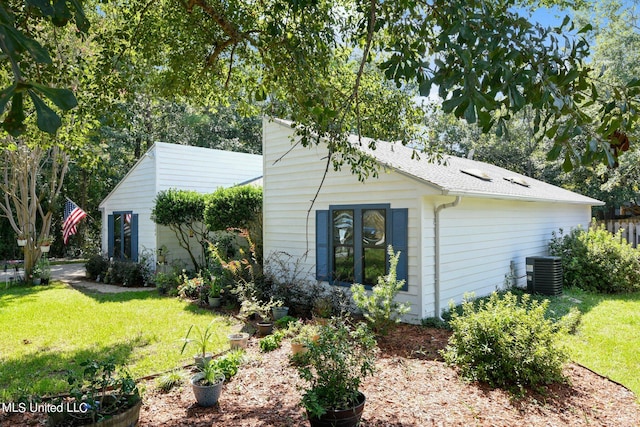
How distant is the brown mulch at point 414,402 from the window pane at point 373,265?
2565mm

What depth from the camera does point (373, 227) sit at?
7.82 m

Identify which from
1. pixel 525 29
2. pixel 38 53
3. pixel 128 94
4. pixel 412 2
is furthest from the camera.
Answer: pixel 128 94

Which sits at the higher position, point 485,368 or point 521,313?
point 521,313

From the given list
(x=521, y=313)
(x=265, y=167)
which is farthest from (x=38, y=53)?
(x=265, y=167)

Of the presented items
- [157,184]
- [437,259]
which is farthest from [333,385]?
[157,184]

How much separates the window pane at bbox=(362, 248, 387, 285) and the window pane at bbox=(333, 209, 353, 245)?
460 millimetres

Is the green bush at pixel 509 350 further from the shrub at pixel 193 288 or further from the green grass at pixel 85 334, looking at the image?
the shrub at pixel 193 288

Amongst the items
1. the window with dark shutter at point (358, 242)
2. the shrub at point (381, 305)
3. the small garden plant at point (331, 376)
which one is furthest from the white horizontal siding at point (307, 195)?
the small garden plant at point (331, 376)

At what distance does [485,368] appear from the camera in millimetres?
4594

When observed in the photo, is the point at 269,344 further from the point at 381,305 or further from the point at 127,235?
the point at 127,235

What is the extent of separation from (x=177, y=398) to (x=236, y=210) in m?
6.09

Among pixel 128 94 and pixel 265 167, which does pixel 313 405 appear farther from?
pixel 265 167

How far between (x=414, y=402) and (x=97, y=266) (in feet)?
42.7

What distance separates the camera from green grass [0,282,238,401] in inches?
208
